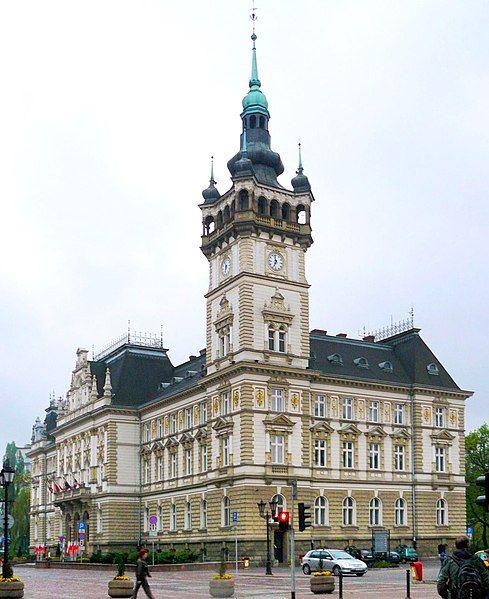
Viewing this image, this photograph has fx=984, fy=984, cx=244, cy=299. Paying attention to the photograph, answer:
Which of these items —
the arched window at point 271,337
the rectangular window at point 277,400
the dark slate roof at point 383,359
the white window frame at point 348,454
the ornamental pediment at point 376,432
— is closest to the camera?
the rectangular window at point 277,400

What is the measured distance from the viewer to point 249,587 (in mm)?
44562

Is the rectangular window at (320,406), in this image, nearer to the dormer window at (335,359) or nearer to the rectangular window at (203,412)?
the dormer window at (335,359)

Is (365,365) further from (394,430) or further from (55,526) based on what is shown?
(55,526)

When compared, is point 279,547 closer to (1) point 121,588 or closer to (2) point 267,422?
(2) point 267,422

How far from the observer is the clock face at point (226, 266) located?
79312mm

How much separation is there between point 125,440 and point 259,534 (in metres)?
25.4

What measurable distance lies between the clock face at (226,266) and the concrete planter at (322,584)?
137ft

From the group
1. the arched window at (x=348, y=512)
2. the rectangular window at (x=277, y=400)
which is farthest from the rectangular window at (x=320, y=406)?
the arched window at (x=348, y=512)

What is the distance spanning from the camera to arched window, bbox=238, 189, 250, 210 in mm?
77250

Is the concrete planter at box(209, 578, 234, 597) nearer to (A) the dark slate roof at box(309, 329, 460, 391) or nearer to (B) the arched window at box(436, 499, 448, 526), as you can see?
(A) the dark slate roof at box(309, 329, 460, 391)

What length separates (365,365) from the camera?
85.1 m

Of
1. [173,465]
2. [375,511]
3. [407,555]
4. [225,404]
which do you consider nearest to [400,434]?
[375,511]

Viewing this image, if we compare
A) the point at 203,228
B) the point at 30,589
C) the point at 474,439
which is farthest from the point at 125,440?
the point at 30,589

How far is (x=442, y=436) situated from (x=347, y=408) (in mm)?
10083
